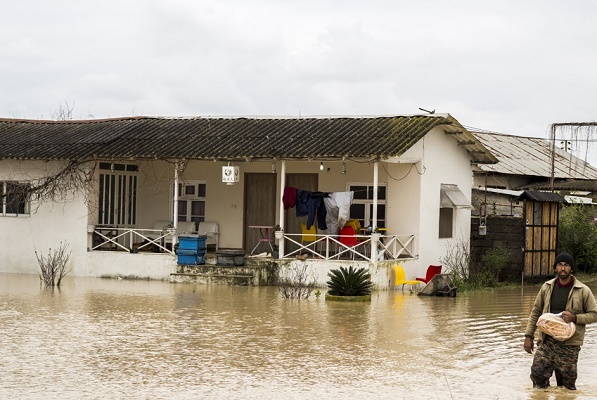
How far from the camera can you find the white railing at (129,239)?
23.8 metres

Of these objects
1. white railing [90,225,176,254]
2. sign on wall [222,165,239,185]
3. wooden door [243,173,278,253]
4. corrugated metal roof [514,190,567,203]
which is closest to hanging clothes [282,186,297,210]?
sign on wall [222,165,239,185]

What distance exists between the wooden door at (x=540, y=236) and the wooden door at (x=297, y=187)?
5196 mm

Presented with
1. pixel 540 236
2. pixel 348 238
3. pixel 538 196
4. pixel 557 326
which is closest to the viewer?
pixel 557 326

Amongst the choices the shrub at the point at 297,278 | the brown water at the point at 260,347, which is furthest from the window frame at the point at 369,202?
the brown water at the point at 260,347

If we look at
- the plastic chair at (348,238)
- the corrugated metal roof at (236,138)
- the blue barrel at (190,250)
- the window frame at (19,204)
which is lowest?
the blue barrel at (190,250)

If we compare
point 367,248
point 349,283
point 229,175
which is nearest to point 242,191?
point 229,175

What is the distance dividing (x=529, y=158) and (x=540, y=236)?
13095 millimetres

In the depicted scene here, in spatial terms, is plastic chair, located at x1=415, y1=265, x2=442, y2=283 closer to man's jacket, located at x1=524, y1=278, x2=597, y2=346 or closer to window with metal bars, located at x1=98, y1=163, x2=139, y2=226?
window with metal bars, located at x1=98, y1=163, x2=139, y2=226

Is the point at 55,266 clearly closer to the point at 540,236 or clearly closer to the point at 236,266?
the point at 236,266

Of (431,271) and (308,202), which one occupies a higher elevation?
(308,202)

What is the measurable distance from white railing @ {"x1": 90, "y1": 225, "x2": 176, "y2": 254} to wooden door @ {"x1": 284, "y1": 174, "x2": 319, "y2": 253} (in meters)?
2.94

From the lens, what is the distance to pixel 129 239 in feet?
85.2

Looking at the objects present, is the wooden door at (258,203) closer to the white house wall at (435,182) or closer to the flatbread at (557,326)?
→ the white house wall at (435,182)

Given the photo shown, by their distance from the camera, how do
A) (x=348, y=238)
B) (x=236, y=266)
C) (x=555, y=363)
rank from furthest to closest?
(x=348, y=238), (x=236, y=266), (x=555, y=363)
